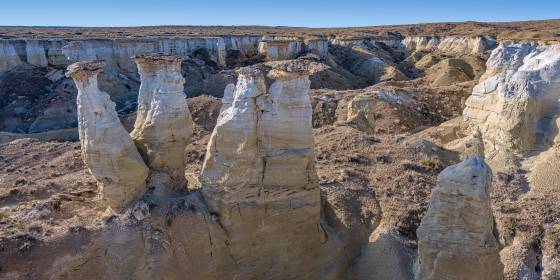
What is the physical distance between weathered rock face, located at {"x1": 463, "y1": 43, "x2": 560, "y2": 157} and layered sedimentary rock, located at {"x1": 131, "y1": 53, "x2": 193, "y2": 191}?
12100 mm

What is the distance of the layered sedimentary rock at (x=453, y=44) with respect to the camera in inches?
2901

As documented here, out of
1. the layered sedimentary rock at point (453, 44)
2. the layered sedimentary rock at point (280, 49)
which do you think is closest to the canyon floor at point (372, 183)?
the layered sedimentary rock at point (280, 49)

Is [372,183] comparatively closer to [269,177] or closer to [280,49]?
[269,177]

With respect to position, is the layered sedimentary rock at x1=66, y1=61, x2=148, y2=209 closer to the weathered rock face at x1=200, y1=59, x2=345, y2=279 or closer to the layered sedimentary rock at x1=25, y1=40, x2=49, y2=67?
the weathered rock face at x1=200, y1=59, x2=345, y2=279

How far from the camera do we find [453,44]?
80.6m

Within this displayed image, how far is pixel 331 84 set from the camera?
51.8 meters

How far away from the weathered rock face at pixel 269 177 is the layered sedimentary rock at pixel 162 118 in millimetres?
1091

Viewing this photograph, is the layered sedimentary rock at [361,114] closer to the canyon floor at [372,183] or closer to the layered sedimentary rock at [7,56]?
the canyon floor at [372,183]

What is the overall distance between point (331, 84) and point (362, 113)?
25245 millimetres

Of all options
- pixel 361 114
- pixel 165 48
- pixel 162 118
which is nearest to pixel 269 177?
pixel 162 118

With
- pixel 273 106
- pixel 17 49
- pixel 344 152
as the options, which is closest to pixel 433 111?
pixel 344 152

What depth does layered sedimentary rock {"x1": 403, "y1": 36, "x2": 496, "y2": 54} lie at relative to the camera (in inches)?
2901

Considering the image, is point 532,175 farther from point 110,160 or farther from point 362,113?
point 110,160

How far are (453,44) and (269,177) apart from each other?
254 ft
